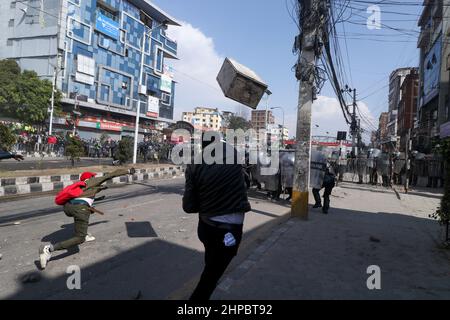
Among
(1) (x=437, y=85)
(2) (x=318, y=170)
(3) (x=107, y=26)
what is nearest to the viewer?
(2) (x=318, y=170)

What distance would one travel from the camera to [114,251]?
5.60 meters

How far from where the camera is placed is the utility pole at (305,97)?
8.75 m

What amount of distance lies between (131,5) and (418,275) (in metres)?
64.4

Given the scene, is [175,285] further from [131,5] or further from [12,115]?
[131,5]

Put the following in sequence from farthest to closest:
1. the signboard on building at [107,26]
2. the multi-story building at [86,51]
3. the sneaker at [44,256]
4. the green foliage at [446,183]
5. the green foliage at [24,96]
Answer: the signboard on building at [107,26] → the multi-story building at [86,51] → the green foliage at [24,96] → the green foliage at [446,183] → the sneaker at [44,256]

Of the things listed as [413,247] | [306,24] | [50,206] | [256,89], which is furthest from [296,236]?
[50,206]

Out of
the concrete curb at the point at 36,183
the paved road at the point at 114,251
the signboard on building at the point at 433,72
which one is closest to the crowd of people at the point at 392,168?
the signboard on building at the point at 433,72

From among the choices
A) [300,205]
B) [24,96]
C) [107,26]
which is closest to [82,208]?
[300,205]

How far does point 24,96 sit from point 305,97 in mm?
35987

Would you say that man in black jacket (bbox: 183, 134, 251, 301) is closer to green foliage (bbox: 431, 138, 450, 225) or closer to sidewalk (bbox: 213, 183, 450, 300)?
sidewalk (bbox: 213, 183, 450, 300)

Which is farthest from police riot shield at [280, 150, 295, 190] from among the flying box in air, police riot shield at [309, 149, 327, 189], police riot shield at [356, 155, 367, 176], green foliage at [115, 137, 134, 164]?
police riot shield at [356, 155, 367, 176]

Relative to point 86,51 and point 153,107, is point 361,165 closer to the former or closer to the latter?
point 86,51

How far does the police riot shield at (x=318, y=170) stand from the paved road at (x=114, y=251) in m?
1.48

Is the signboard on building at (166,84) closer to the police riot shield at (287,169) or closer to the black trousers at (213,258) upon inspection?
the police riot shield at (287,169)
